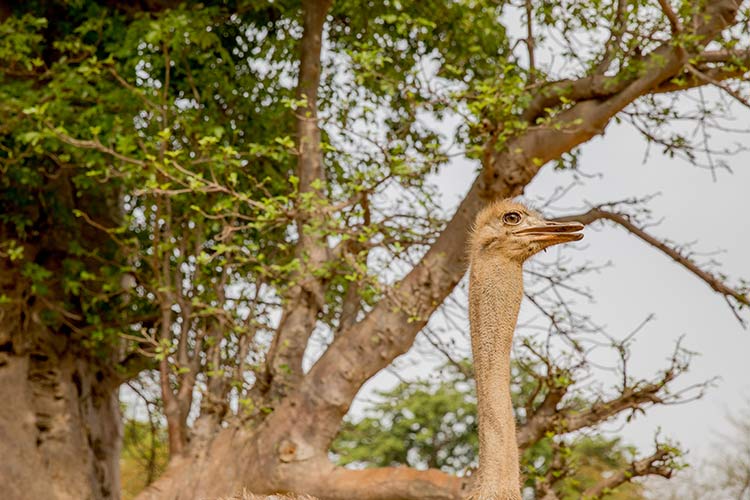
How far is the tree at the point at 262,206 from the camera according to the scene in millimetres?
6973

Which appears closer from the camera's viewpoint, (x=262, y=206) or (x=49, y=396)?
(x=262, y=206)

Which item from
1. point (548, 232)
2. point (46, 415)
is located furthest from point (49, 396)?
point (548, 232)

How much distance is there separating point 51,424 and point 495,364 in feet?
18.1

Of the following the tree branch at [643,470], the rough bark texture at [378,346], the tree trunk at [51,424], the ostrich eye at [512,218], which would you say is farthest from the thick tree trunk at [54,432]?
→ the ostrich eye at [512,218]

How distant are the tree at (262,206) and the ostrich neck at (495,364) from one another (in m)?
2.33

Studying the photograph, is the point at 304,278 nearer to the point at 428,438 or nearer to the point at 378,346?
the point at 378,346

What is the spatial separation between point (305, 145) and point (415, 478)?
8.15ft

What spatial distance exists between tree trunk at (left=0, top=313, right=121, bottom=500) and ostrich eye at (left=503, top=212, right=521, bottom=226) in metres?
5.19

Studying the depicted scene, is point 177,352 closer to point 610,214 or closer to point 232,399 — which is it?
point 232,399

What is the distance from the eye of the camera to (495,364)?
420 centimetres

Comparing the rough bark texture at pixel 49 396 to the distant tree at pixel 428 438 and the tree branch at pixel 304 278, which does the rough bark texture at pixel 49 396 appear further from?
the distant tree at pixel 428 438

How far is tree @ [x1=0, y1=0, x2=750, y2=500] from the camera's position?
697cm

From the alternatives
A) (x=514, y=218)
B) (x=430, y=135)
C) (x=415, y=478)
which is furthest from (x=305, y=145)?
(x=514, y=218)

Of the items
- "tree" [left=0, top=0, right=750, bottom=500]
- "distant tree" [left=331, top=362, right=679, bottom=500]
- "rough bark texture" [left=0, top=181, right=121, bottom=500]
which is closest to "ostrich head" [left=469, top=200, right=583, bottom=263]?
"tree" [left=0, top=0, right=750, bottom=500]
